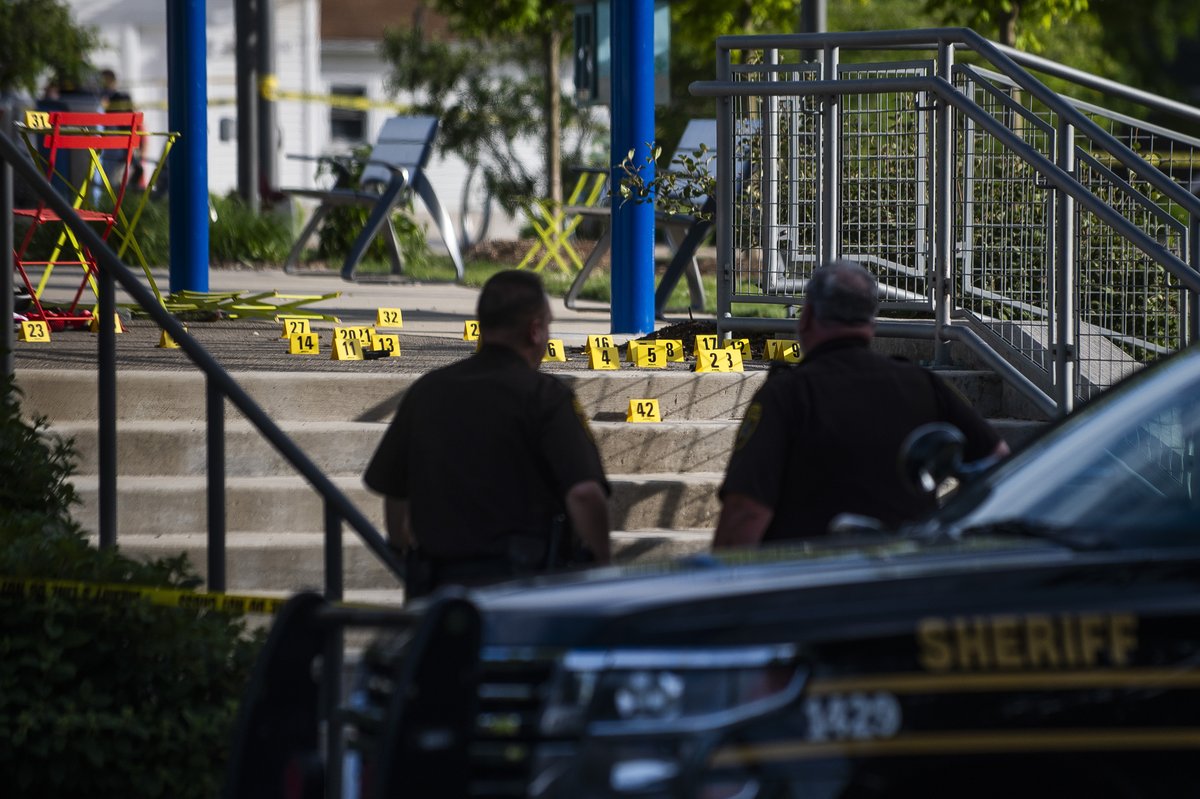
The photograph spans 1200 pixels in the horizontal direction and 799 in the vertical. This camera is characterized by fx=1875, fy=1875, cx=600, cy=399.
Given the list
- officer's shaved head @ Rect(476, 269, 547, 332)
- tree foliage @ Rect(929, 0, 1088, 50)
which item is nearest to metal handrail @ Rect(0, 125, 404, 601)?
officer's shaved head @ Rect(476, 269, 547, 332)

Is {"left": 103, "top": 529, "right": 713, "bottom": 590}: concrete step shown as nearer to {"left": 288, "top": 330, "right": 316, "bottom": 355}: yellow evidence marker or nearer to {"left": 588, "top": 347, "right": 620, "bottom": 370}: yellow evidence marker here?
{"left": 588, "top": 347, "right": 620, "bottom": 370}: yellow evidence marker

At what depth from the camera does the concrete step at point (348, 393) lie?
7.30 meters

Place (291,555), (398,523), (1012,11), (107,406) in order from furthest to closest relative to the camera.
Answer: (1012,11), (291,555), (107,406), (398,523)

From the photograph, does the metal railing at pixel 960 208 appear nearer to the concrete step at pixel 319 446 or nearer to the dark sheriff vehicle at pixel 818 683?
the concrete step at pixel 319 446

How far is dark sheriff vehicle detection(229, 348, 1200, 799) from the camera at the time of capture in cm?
293

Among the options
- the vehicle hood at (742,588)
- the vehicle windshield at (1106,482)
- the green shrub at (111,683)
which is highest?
the vehicle windshield at (1106,482)

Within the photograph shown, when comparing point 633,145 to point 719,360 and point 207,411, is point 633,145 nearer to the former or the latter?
point 719,360

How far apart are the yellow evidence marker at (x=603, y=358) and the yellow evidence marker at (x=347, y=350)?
1056mm

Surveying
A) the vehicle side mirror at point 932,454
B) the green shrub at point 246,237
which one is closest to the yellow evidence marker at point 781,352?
the vehicle side mirror at point 932,454

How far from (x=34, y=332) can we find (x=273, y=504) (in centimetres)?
204

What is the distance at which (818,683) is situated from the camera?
297cm

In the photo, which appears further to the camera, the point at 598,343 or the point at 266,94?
the point at 266,94

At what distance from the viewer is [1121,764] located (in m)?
3.02

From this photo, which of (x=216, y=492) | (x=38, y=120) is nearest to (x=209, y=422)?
(x=216, y=492)
